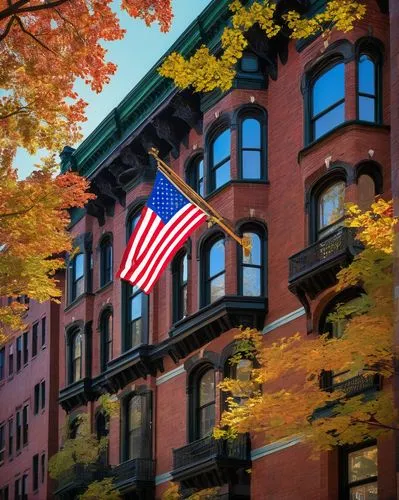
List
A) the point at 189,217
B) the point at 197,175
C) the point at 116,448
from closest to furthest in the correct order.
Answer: the point at 189,217 < the point at 197,175 < the point at 116,448

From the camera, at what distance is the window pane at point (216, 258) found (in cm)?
3903

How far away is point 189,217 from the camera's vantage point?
3378 centimetres

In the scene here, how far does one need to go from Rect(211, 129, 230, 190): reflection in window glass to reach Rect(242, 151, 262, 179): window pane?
2.42 ft

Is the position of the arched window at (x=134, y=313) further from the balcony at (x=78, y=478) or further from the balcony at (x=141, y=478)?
the balcony at (x=78, y=478)

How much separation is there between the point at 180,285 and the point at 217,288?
3.89 m

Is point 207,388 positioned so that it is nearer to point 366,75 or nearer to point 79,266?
point 366,75

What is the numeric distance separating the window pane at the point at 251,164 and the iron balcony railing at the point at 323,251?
475cm

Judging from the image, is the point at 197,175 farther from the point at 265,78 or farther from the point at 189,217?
the point at 189,217

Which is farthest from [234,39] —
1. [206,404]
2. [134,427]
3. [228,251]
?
[134,427]

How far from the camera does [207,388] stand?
39625 mm

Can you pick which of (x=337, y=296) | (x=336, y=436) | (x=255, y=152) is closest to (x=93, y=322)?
(x=255, y=152)

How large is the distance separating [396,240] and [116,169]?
25910mm

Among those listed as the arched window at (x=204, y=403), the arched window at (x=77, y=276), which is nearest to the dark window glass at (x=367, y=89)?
the arched window at (x=204, y=403)

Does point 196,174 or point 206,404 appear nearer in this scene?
point 206,404
